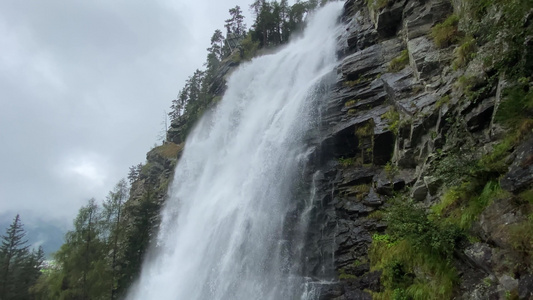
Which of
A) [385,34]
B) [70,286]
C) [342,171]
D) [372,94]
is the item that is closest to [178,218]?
[70,286]

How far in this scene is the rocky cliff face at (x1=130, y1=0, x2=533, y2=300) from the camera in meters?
7.03

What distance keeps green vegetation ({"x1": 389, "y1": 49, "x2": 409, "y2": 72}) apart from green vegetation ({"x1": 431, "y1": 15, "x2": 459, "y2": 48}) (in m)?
1.77

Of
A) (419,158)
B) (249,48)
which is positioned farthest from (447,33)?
(249,48)

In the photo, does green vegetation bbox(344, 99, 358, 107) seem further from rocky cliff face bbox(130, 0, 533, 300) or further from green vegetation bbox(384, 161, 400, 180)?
green vegetation bbox(384, 161, 400, 180)

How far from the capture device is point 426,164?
35.4 feet

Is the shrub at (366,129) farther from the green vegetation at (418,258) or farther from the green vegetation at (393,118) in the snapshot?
the green vegetation at (418,258)

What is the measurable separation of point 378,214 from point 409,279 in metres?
3.19

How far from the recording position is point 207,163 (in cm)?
2753

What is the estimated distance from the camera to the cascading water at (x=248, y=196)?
42.9 feet

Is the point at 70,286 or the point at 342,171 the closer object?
the point at 342,171

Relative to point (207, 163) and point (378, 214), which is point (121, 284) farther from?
point (378, 214)

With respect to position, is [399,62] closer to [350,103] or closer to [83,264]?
[350,103]

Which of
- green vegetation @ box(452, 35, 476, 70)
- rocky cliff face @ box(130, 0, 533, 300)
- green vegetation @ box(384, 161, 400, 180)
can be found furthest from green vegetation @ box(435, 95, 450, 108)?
green vegetation @ box(384, 161, 400, 180)

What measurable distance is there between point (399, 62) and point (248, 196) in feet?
29.6
